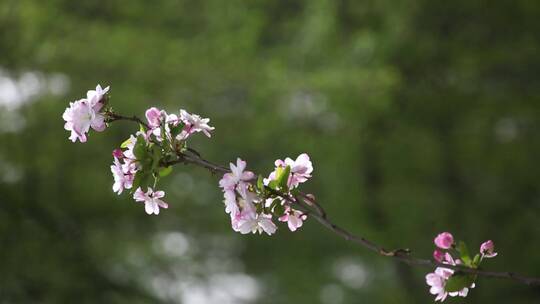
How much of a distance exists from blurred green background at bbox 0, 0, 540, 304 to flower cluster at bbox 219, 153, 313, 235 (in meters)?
3.58

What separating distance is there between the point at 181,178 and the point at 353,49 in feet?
6.00

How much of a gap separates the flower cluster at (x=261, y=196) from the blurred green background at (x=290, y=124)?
3583 mm

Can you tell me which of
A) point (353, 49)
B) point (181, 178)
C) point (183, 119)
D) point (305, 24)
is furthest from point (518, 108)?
point (183, 119)

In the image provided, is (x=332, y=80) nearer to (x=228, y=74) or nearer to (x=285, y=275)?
(x=228, y=74)

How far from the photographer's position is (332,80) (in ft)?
15.6

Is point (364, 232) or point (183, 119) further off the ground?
point (364, 232)

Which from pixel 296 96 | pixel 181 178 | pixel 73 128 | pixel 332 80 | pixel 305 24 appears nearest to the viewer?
pixel 73 128

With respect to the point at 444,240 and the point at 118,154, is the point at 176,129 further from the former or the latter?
the point at 444,240

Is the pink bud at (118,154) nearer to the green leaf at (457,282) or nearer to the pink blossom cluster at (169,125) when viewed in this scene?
the pink blossom cluster at (169,125)

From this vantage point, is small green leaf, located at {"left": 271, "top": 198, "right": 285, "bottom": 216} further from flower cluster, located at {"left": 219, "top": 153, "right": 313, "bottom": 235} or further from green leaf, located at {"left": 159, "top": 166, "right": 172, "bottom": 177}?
green leaf, located at {"left": 159, "top": 166, "right": 172, "bottom": 177}

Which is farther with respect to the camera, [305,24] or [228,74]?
[305,24]

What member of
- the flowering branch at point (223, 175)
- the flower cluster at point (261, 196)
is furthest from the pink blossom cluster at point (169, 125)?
the flower cluster at point (261, 196)

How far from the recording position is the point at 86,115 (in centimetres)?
117

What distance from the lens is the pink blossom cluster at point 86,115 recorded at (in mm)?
1157
